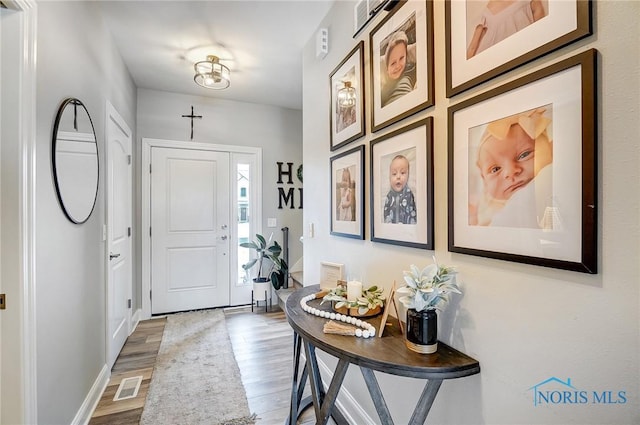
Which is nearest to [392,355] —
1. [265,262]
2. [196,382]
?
[196,382]

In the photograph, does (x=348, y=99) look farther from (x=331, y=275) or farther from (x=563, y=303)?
(x=563, y=303)

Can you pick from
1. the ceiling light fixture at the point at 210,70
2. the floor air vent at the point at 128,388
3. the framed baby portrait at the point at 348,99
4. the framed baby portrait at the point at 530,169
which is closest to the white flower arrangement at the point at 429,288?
the framed baby portrait at the point at 530,169

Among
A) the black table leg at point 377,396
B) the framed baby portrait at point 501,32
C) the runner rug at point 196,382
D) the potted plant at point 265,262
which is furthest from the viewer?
the potted plant at point 265,262

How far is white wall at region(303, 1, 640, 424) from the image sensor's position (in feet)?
2.17

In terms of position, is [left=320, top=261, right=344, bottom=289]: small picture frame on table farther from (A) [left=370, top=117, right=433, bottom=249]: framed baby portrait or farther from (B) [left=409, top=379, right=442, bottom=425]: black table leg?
(B) [left=409, top=379, right=442, bottom=425]: black table leg

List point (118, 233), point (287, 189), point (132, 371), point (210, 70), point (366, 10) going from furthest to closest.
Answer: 1. point (287, 189)
2. point (210, 70)
3. point (118, 233)
4. point (132, 371)
5. point (366, 10)

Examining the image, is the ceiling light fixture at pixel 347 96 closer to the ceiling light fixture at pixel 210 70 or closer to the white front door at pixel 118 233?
the ceiling light fixture at pixel 210 70

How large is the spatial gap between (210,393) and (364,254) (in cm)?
150

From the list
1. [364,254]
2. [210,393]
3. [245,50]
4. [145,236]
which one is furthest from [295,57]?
[210,393]

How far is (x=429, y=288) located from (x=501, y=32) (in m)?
0.85

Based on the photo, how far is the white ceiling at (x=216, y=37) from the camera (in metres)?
2.14

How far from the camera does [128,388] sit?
86.7 inches
